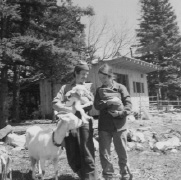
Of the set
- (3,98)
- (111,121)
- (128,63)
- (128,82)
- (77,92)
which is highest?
(128,63)

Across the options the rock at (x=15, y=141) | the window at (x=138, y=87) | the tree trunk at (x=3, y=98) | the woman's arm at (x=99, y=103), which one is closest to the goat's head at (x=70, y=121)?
the woman's arm at (x=99, y=103)

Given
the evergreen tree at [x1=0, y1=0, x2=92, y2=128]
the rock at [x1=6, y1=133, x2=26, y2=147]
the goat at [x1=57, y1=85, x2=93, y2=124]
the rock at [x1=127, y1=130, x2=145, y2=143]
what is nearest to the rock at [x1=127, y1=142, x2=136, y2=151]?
the rock at [x1=127, y1=130, x2=145, y2=143]

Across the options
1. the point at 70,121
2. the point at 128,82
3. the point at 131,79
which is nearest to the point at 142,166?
the point at 70,121

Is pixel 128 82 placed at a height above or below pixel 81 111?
above

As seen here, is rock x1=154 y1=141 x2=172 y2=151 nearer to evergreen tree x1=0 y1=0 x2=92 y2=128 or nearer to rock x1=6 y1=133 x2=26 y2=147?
rock x1=6 y1=133 x2=26 y2=147

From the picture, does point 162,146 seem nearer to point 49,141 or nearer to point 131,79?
point 49,141

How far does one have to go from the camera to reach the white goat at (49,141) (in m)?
3.34

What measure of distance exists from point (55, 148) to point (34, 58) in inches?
318

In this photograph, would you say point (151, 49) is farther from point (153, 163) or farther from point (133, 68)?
point (153, 163)

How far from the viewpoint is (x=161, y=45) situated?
26.2 metres

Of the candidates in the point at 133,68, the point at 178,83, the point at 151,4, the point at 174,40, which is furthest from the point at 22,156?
the point at 151,4

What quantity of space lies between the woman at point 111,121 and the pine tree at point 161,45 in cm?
2183

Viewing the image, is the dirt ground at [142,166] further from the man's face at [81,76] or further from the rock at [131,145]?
the man's face at [81,76]

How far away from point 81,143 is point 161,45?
24486 millimetres
